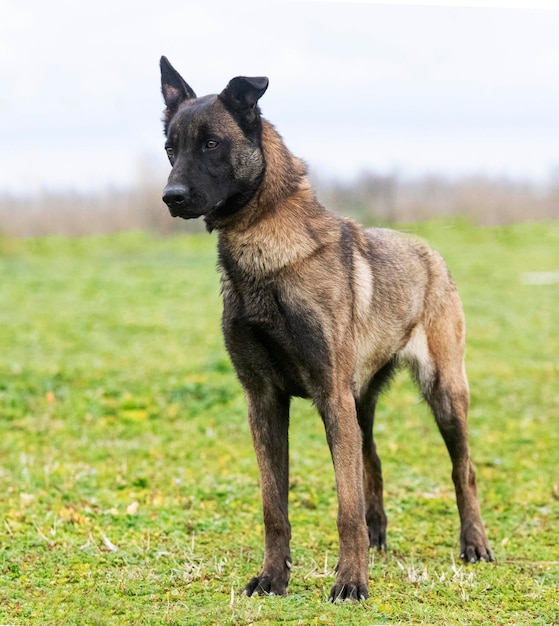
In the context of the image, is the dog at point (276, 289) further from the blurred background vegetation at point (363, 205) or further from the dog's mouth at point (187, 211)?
the blurred background vegetation at point (363, 205)

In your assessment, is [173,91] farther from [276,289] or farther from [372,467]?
[372,467]

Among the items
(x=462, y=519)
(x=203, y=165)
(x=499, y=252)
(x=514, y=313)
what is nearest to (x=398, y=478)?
(x=462, y=519)

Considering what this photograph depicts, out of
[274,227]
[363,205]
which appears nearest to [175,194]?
[274,227]

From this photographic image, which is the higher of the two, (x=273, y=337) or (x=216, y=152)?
(x=216, y=152)

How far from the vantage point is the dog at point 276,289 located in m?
4.72

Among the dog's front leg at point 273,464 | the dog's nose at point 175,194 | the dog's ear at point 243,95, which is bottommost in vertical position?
the dog's front leg at point 273,464

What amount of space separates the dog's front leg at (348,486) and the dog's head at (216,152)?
1.19m

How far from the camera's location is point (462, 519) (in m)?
6.00

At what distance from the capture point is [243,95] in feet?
15.7

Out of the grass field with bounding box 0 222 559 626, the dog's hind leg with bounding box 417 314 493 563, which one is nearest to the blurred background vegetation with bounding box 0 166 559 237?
the grass field with bounding box 0 222 559 626

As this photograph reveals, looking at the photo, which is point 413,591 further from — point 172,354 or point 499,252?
point 499,252

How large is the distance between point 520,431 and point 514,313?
22.3ft

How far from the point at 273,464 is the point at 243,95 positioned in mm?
2016

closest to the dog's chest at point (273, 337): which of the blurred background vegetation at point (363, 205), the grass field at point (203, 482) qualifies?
the grass field at point (203, 482)
